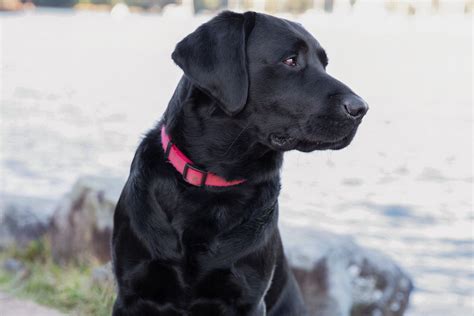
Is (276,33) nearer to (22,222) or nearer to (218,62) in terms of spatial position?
(218,62)

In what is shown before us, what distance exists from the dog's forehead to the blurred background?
1.86 feet

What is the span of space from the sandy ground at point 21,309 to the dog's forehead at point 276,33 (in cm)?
199

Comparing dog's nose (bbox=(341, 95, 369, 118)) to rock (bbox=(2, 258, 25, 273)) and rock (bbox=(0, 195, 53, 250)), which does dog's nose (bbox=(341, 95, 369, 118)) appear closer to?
rock (bbox=(2, 258, 25, 273))

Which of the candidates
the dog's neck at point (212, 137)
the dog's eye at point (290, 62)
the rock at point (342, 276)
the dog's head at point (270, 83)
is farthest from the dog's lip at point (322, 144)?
the rock at point (342, 276)

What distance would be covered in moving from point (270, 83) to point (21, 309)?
204 cm

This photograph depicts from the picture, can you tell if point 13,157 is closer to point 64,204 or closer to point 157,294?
point 64,204

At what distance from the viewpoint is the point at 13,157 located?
30.8ft

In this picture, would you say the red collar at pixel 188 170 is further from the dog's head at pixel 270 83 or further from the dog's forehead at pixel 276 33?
the dog's forehead at pixel 276 33

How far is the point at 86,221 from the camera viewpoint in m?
5.06

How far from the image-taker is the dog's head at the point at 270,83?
8.86 ft

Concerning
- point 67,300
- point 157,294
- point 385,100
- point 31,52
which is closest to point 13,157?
point 67,300

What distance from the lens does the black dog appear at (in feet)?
9.00

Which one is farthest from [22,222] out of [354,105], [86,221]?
[354,105]

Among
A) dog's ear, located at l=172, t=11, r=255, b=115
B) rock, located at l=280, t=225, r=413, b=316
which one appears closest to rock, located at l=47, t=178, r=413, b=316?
rock, located at l=280, t=225, r=413, b=316
